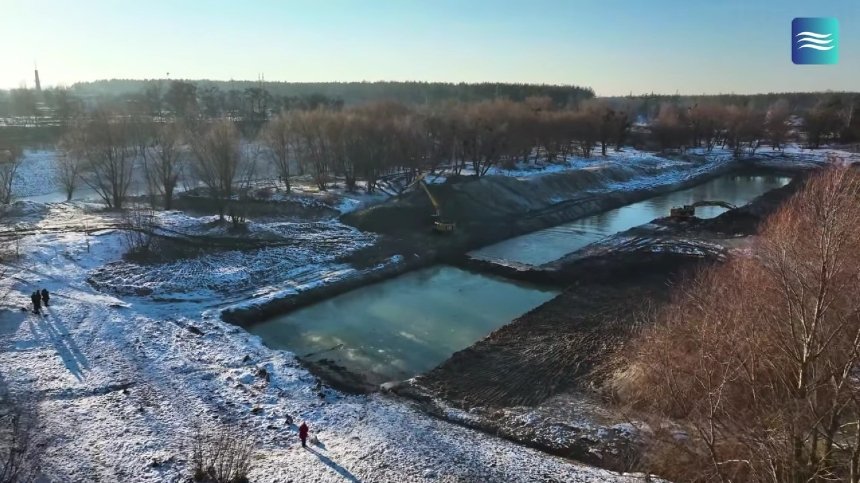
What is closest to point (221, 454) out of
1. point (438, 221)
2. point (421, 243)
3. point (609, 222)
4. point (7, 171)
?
point (421, 243)

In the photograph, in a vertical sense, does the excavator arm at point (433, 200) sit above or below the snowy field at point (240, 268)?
above

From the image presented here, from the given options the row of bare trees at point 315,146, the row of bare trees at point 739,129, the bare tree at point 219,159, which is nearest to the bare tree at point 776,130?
the row of bare trees at point 739,129

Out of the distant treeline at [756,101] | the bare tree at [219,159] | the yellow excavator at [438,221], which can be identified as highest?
the distant treeline at [756,101]

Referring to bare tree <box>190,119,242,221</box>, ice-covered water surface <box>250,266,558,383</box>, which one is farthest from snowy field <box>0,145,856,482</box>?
bare tree <box>190,119,242,221</box>

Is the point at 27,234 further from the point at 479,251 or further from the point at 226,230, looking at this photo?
the point at 479,251

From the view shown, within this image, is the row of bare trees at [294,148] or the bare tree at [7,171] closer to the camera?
the bare tree at [7,171]

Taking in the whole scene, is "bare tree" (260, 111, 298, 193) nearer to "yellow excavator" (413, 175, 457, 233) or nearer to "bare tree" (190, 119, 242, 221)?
"bare tree" (190, 119, 242, 221)

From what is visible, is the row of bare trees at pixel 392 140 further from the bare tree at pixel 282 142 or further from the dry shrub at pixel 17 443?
the dry shrub at pixel 17 443
